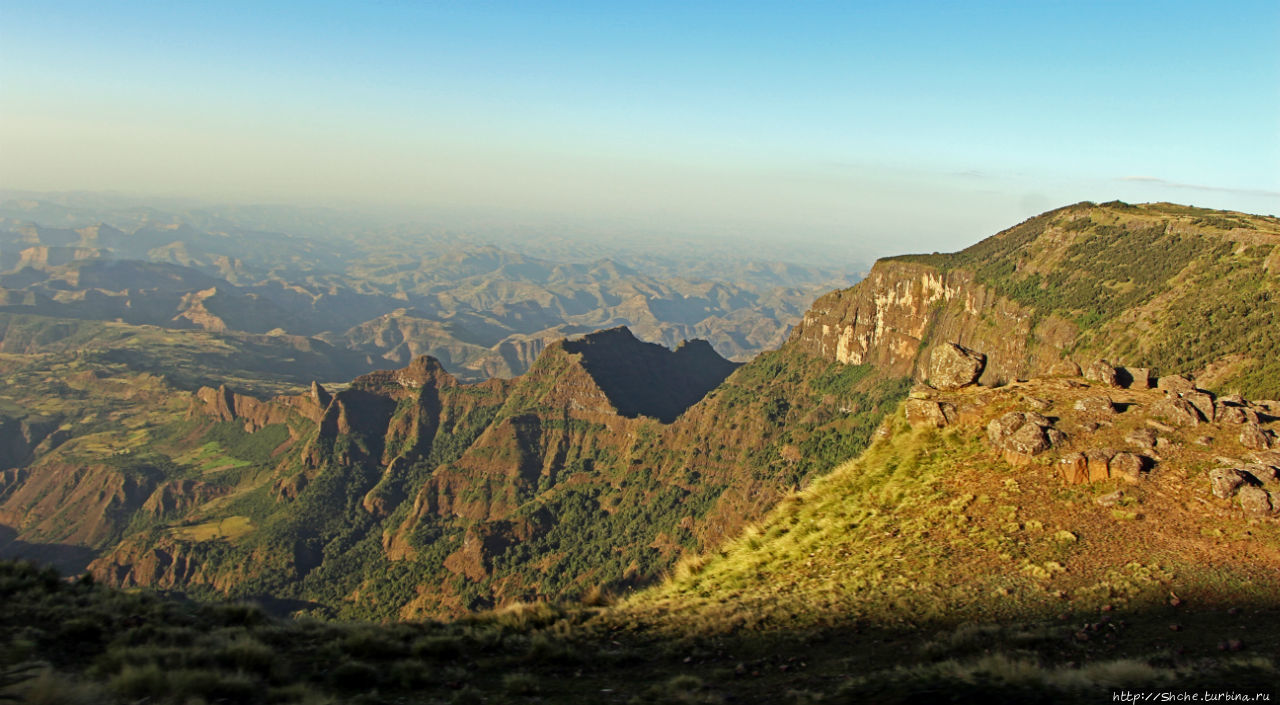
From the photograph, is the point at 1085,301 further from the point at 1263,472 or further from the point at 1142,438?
the point at 1263,472

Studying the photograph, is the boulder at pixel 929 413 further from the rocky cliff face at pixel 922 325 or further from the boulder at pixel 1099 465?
the rocky cliff face at pixel 922 325

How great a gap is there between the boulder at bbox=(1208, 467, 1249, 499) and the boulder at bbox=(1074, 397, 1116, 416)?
13.9ft

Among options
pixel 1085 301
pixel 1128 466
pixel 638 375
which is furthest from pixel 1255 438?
pixel 638 375

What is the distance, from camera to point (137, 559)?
125125mm

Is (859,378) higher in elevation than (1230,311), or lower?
lower

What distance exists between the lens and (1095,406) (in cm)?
2314

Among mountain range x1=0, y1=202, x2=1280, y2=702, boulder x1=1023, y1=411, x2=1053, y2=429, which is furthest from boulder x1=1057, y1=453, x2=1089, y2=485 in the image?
boulder x1=1023, y1=411, x2=1053, y2=429

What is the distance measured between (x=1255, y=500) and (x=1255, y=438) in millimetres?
3573

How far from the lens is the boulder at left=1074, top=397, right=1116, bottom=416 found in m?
22.9

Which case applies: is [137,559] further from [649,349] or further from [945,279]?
[945,279]

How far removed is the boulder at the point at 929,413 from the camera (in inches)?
1001

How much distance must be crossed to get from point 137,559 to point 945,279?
169m

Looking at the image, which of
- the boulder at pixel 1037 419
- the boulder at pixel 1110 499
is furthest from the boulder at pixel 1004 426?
the boulder at pixel 1110 499

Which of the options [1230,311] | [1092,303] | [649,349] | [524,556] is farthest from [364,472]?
[1230,311]
